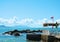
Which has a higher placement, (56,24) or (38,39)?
(56,24)

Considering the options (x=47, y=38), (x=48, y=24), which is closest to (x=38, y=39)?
(x=48, y=24)

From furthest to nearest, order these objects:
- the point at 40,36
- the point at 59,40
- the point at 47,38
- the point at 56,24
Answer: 1. the point at 40,36
2. the point at 56,24
3. the point at 47,38
4. the point at 59,40

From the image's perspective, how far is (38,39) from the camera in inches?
1930

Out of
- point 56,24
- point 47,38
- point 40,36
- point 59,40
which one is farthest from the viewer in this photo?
point 40,36

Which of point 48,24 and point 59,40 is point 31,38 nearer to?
point 48,24

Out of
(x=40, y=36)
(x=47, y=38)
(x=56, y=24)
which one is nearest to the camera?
(x=47, y=38)

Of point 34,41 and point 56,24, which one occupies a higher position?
point 56,24

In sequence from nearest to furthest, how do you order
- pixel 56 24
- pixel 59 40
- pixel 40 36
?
pixel 59 40 → pixel 56 24 → pixel 40 36

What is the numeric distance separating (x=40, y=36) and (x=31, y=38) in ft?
9.43

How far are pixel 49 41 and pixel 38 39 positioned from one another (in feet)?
35.8

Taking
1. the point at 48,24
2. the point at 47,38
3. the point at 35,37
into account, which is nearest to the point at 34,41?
the point at 35,37

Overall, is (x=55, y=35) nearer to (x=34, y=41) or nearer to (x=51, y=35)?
(x=51, y=35)

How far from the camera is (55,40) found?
3756 centimetres

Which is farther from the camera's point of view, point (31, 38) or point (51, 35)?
point (31, 38)
